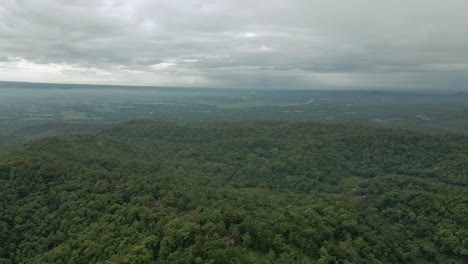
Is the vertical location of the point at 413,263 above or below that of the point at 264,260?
below

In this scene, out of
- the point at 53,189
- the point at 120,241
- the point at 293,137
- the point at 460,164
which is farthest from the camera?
the point at 293,137

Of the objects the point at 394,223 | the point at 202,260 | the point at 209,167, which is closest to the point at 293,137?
the point at 209,167

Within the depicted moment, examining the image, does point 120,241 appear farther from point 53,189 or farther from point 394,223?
point 394,223

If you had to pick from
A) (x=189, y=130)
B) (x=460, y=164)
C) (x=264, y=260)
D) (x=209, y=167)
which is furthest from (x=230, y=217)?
(x=189, y=130)

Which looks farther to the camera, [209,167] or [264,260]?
[209,167]

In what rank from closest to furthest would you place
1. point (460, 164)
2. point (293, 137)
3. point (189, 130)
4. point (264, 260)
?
point (264, 260)
point (460, 164)
point (293, 137)
point (189, 130)

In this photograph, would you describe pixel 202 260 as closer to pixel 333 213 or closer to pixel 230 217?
pixel 230 217

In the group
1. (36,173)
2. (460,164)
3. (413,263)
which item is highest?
(36,173)
